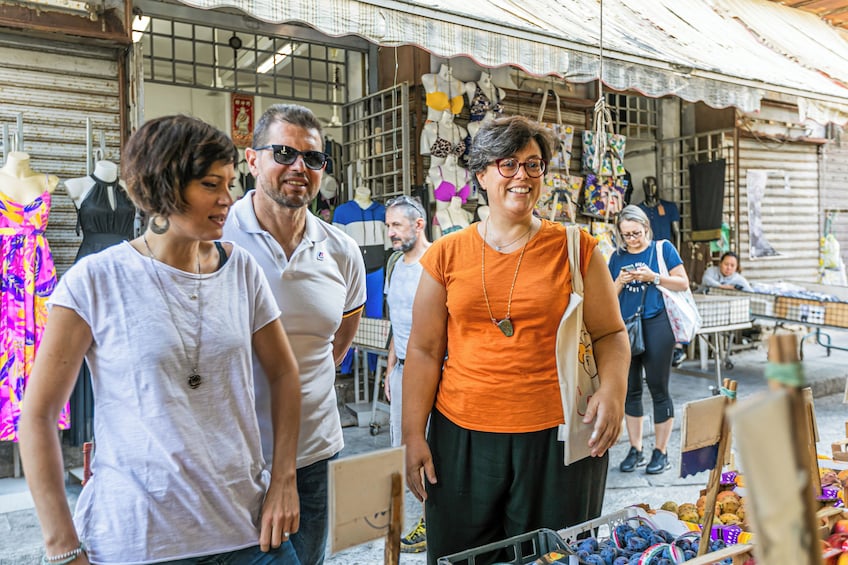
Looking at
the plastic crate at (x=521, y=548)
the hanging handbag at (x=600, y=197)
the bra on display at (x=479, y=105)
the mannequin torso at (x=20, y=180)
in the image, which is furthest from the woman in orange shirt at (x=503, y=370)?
the hanging handbag at (x=600, y=197)

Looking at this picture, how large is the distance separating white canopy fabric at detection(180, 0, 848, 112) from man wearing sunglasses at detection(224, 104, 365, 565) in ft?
3.33

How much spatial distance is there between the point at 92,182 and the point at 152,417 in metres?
3.53

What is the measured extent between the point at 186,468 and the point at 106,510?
172mm

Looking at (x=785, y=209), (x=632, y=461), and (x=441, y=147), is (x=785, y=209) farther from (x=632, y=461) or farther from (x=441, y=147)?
(x=632, y=461)

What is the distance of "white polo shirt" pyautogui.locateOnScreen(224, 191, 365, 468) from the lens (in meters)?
1.80

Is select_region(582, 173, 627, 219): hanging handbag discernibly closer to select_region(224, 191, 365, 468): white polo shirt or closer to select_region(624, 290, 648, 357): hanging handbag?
select_region(624, 290, 648, 357): hanging handbag

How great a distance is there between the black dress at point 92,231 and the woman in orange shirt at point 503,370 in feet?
9.54

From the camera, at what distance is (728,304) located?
6176mm

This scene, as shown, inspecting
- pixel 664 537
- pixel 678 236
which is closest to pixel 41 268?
pixel 664 537

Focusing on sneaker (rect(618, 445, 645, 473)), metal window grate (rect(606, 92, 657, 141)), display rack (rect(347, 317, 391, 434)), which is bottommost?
sneaker (rect(618, 445, 645, 473))

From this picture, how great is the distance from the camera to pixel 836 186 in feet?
33.9

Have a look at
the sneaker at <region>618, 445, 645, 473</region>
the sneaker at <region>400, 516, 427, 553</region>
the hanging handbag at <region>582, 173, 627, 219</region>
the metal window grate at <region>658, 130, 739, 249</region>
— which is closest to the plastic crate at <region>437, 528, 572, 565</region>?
the sneaker at <region>400, 516, 427, 553</region>

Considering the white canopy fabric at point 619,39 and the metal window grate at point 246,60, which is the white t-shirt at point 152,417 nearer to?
the white canopy fabric at point 619,39

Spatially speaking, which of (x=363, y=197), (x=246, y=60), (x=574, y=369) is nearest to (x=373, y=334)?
(x=363, y=197)
